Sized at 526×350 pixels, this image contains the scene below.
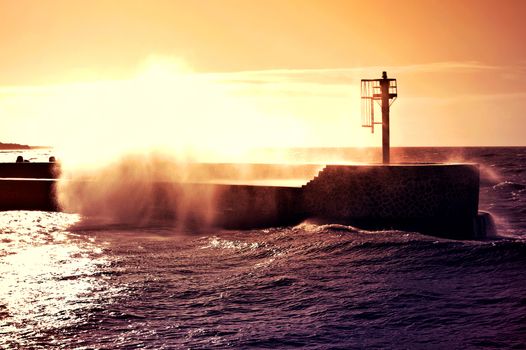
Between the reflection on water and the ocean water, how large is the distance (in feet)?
0.09

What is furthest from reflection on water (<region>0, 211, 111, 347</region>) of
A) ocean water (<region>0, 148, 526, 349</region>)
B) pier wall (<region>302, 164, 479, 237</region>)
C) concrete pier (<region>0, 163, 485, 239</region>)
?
pier wall (<region>302, 164, 479, 237</region>)

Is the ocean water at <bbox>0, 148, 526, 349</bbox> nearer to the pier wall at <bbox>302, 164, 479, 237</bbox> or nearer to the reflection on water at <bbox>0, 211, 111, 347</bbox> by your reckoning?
the reflection on water at <bbox>0, 211, 111, 347</bbox>

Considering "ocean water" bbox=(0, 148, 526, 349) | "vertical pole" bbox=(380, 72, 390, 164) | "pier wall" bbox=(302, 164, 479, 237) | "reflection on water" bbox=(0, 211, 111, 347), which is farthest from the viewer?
"vertical pole" bbox=(380, 72, 390, 164)

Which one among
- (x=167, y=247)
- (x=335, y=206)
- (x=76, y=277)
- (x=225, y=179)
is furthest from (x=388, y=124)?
(x=76, y=277)

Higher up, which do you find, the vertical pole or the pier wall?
the vertical pole

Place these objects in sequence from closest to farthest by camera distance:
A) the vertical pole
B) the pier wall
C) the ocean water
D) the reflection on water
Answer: the ocean water, the reflection on water, the pier wall, the vertical pole

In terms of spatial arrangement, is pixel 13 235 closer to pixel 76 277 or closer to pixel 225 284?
pixel 76 277

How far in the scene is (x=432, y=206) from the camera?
18594 mm

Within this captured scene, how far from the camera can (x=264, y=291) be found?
11484 mm

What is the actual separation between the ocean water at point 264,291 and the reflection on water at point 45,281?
0.09 feet

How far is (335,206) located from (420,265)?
5786 mm

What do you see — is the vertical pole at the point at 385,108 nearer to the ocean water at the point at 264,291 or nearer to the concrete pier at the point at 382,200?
the concrete pier at the point at 382,200

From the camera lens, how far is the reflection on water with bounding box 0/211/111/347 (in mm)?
9625

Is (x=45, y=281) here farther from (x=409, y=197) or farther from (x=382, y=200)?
(x=409, y=197)
